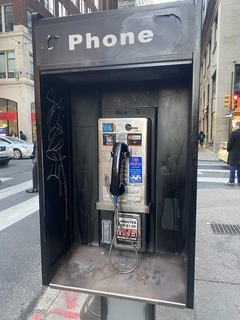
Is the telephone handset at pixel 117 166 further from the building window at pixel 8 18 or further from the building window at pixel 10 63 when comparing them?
the building window at pixel 8 18

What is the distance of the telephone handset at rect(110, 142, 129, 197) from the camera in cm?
184

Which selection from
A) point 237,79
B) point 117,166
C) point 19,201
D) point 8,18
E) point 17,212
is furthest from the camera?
point 8,18

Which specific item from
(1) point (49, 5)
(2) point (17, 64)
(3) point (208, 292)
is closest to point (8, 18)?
(2) point (17, 64)

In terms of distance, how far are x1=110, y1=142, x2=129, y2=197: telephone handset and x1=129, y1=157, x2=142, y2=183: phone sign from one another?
0.07 m

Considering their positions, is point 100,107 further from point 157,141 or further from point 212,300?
point 212,300

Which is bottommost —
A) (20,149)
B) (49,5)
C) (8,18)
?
(20,149)

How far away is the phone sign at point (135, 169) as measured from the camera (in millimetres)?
1939

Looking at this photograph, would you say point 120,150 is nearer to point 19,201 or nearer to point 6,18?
point 19,201

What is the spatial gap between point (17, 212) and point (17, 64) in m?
17.7

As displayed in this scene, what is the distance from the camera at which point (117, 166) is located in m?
1.83

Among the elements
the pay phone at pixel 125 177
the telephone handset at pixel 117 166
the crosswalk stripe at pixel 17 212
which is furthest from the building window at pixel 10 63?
the telephone handset at pixel 117 166

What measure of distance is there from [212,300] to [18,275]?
195 centimetres

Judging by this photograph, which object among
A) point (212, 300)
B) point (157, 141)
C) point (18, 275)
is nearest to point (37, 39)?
point (157, 141)

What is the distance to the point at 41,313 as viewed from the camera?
7.17 feet
